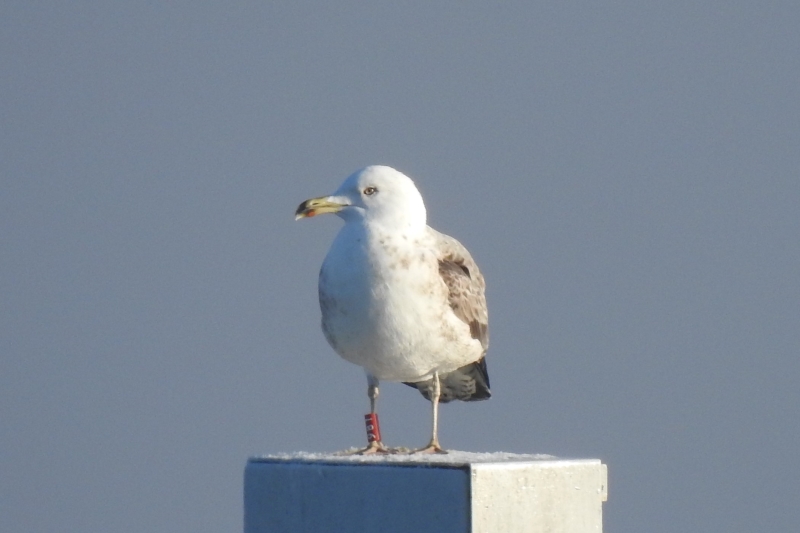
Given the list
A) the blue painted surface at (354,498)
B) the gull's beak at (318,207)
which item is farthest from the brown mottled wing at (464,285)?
the blue painted surface at (354,498)

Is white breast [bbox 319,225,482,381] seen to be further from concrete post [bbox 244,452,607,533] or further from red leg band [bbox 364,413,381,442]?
concrete post [bbox 244,452,607,533]

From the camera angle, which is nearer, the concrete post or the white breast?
the concrete post

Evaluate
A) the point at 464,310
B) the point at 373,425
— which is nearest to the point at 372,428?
the point at 373,425

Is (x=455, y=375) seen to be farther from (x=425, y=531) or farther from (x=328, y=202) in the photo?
(x=425, y=531)

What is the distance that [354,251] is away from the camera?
744cm

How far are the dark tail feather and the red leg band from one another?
1.89ft

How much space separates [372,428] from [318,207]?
1.26 meters

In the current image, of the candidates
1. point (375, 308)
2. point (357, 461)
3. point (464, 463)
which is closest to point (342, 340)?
point (375, 308)

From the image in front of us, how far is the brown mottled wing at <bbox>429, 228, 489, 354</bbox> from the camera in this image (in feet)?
25.5

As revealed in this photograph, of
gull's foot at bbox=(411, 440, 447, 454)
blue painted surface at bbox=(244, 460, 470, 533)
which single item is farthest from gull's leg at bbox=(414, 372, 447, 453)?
blue painted surface at bbox=(244, 460, 470, 533)

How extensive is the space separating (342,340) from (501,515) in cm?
148

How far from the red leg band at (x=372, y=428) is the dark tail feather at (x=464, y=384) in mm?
577

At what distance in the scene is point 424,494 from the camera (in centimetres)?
650

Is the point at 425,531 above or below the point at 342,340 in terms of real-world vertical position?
below
